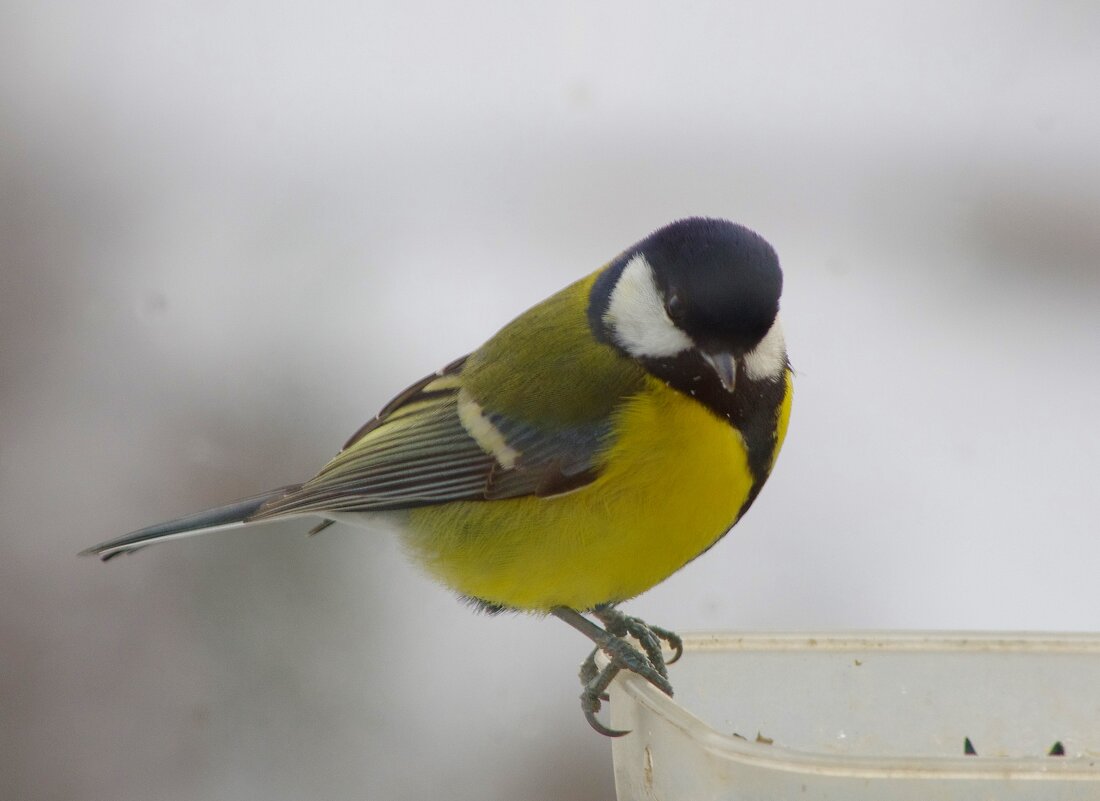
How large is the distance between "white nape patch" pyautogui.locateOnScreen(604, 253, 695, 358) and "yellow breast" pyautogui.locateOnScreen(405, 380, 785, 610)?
72mm

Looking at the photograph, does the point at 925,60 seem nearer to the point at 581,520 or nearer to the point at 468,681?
the point at 468,681

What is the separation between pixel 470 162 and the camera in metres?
4.05

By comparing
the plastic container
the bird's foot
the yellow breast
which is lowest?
the plastic container

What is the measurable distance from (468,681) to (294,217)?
4.83 feet

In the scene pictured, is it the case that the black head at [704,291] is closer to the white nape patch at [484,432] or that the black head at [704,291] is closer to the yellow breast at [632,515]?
the yellow breast at [632,515]

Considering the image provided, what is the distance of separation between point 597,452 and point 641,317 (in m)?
0.24

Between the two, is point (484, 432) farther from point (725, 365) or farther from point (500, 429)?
point (725, 365)

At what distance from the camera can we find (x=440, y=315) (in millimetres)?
3768

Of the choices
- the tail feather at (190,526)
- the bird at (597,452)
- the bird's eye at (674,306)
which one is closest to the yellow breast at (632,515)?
the bird at (597,452)

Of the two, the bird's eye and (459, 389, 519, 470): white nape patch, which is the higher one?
the bird's eye

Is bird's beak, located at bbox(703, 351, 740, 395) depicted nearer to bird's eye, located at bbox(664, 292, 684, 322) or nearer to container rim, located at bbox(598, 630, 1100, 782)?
bird's eye, located at bbox(664, 292, 684, 322)

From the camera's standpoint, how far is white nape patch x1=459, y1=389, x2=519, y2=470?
2232 mm

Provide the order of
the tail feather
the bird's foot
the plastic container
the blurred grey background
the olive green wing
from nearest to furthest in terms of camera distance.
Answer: the plastic container < the bird's foot < the olive green wing < the tail feather < the blurred grey background

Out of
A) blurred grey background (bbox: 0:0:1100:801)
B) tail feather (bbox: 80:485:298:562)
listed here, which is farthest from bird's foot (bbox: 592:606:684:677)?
blurred grey background (bbox: 0:0:1100:801)
